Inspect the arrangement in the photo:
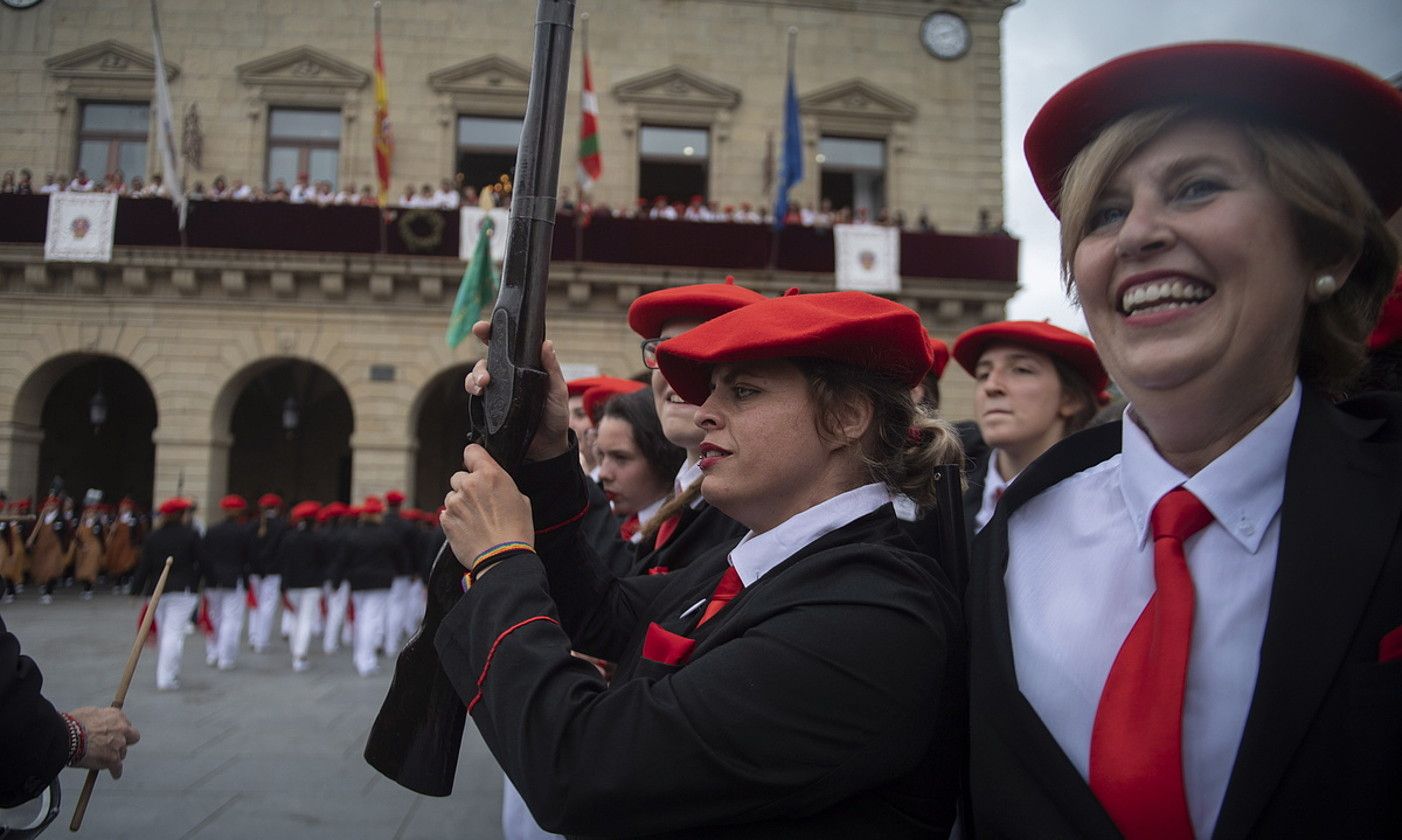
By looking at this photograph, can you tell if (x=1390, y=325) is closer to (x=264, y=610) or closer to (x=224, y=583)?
(x=224, y=583)

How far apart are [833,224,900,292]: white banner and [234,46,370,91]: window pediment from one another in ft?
33.8

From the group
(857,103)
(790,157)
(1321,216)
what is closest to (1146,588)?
(1321,216)

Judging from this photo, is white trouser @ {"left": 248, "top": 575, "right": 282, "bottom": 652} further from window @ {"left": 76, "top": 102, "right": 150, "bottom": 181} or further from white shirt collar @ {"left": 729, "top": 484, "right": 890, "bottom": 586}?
white shirt collar @ {"left": 729, "top": 484, "right": 890, "bottom": 586}

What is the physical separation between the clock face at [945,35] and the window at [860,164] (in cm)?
231

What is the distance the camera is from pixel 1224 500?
1307 millimetres

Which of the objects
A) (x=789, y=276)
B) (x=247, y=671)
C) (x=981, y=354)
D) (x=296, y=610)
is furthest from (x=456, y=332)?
(x=981, y=354)

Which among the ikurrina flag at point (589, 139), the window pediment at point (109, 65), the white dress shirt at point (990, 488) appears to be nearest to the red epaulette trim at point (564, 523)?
the white dress shirt at point (990, 488)

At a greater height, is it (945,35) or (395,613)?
(945,35)

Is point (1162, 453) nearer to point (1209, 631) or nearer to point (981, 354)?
point (1209, 631)

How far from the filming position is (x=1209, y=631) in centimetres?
125

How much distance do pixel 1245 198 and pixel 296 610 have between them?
12.3 m

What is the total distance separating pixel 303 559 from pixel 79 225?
862 centimetres

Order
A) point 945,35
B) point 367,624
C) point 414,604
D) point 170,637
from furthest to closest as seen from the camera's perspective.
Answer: point 945,35 < point 414,604 < point 367,624 < point 170,637


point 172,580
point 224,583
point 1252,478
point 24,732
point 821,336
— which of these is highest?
point 821,336
